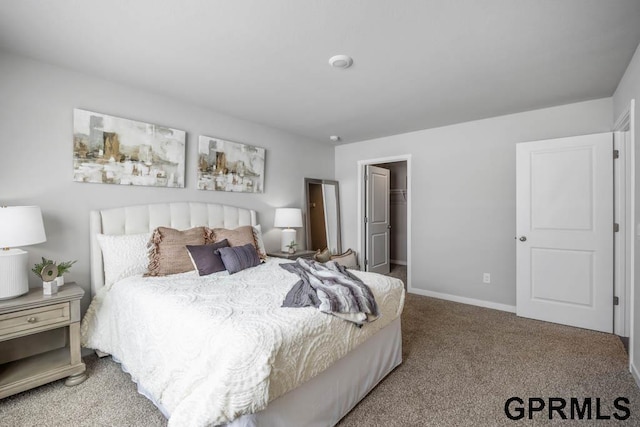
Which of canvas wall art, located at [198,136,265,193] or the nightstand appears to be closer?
canvas wall art, located at [198,136,265,193]

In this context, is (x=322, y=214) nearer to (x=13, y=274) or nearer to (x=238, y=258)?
(x=238, y=258)

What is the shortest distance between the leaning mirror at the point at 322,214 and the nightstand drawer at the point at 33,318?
3.05m

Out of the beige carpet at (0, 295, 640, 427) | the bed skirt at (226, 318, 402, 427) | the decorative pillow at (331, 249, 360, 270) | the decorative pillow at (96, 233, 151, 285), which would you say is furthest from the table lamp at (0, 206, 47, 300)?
the decorative pillow at (331, 249, 360, 270)

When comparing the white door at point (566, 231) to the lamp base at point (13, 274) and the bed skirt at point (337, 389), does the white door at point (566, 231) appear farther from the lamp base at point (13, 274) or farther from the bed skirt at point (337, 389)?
the lamp base at point (13, 274)

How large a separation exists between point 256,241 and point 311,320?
1.95 m

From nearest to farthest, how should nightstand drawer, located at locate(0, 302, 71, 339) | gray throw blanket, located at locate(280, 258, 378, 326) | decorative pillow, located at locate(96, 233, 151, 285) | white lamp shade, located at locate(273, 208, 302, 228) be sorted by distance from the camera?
gray throw blanket, located at locate(280, 258, 378, 326) < nightstand drawer, located at locate(0, 302, 71, 339) < decorative pillow, located at locate(96, 233, 151, 285) < white lamp shade, located at locate(273, 208, 302, 228)

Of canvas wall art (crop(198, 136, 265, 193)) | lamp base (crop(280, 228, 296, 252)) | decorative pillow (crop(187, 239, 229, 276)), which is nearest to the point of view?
decorative pillow (crop(187, 239, 229, 276))

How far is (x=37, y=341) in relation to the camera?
2404 millimetres

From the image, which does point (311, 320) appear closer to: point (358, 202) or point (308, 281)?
point (308, 281)

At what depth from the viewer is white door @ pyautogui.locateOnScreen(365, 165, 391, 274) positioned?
207 inches

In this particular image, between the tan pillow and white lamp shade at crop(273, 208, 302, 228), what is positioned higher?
white lamp shade at crop(273, 208, 302, 228)

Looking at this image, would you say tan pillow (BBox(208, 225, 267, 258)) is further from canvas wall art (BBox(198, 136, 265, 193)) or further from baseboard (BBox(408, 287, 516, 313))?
baseboard (BBox(408, 287, 516, 313))

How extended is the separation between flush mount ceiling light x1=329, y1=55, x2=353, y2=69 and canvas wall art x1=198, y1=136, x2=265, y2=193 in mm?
1758

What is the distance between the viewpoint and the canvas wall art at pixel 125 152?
262 cm
